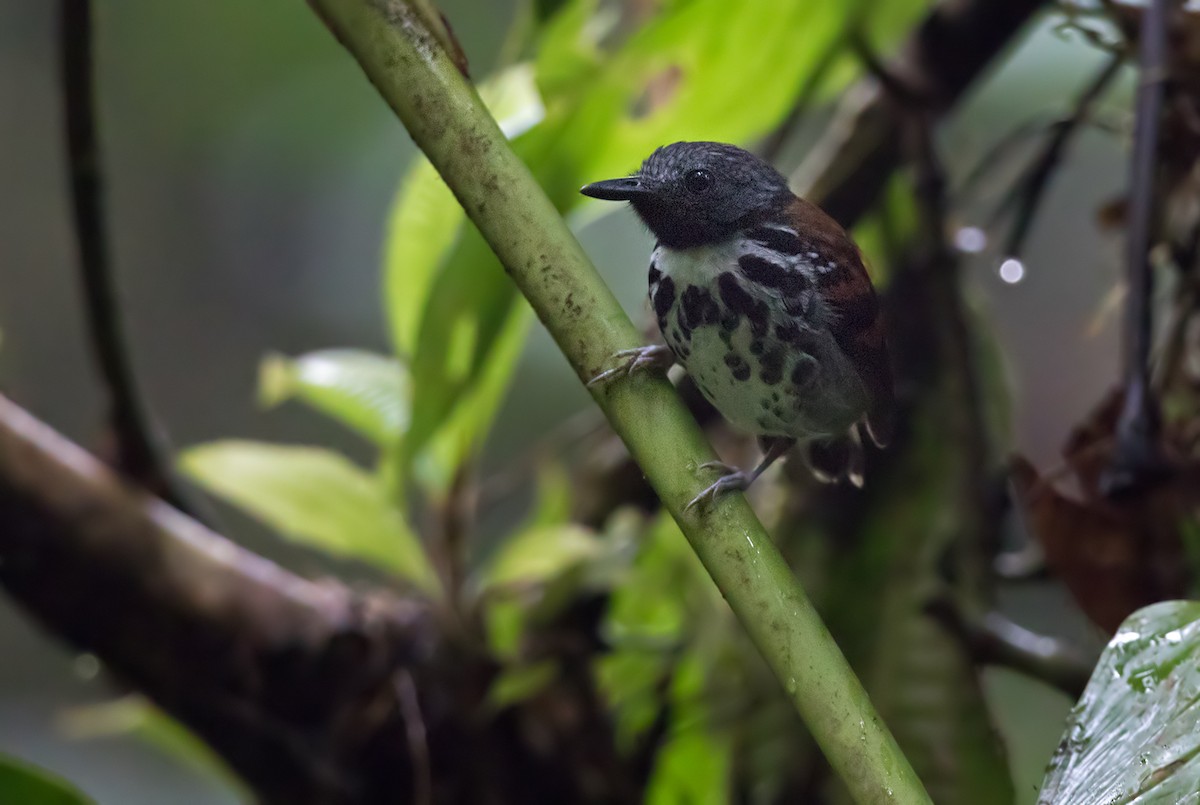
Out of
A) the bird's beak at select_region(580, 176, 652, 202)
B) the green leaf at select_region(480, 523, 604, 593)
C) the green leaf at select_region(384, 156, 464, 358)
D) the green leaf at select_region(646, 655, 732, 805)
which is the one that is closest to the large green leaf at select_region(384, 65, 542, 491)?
the green leaf at select_region(384, 156, 464, 358)

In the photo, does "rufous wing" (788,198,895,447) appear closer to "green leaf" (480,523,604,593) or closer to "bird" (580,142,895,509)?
"bird" (580,142,895,509)

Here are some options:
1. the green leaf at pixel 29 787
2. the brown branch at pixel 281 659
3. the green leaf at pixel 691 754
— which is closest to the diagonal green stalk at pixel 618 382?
the green leaf at pixel 29 787

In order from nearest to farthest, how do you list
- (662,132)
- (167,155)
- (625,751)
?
1. (662,132)
2. (625,751)
3. (167,155)

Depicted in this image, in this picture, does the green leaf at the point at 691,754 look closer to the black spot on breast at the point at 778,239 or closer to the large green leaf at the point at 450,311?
the large green leaf at the point at 450,311

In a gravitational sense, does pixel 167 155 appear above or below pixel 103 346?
above

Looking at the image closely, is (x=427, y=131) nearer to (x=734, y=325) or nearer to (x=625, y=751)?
(x=734, y=325)

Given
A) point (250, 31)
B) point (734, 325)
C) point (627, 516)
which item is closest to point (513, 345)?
point (627, 516)
